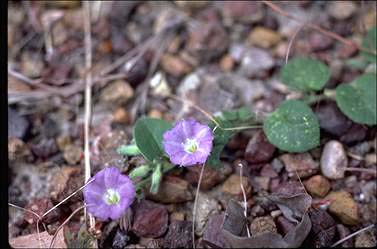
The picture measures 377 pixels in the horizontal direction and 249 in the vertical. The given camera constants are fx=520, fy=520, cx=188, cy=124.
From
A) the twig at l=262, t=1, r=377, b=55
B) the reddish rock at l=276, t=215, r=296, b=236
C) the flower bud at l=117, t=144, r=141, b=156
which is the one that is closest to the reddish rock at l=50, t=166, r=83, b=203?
the flower bud at l=117, t=144, r=141, b=156

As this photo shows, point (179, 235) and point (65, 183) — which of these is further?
point (65, 183)

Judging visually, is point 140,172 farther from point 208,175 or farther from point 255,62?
point 255,62

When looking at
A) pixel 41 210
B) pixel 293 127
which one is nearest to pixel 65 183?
pixel 41 210

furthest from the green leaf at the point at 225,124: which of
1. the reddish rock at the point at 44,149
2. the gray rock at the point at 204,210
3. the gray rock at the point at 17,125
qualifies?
the gray rock at the point at 17,125

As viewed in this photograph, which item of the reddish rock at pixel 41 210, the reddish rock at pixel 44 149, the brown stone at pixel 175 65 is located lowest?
the reddish rock at pixel 41 210

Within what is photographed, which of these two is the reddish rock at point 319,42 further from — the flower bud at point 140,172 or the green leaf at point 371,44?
the flower bud at point 140,172

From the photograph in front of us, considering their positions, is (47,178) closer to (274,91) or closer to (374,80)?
(274,91)

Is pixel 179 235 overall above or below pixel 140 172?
below

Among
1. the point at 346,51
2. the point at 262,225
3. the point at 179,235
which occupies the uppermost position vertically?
the point at 346,51
